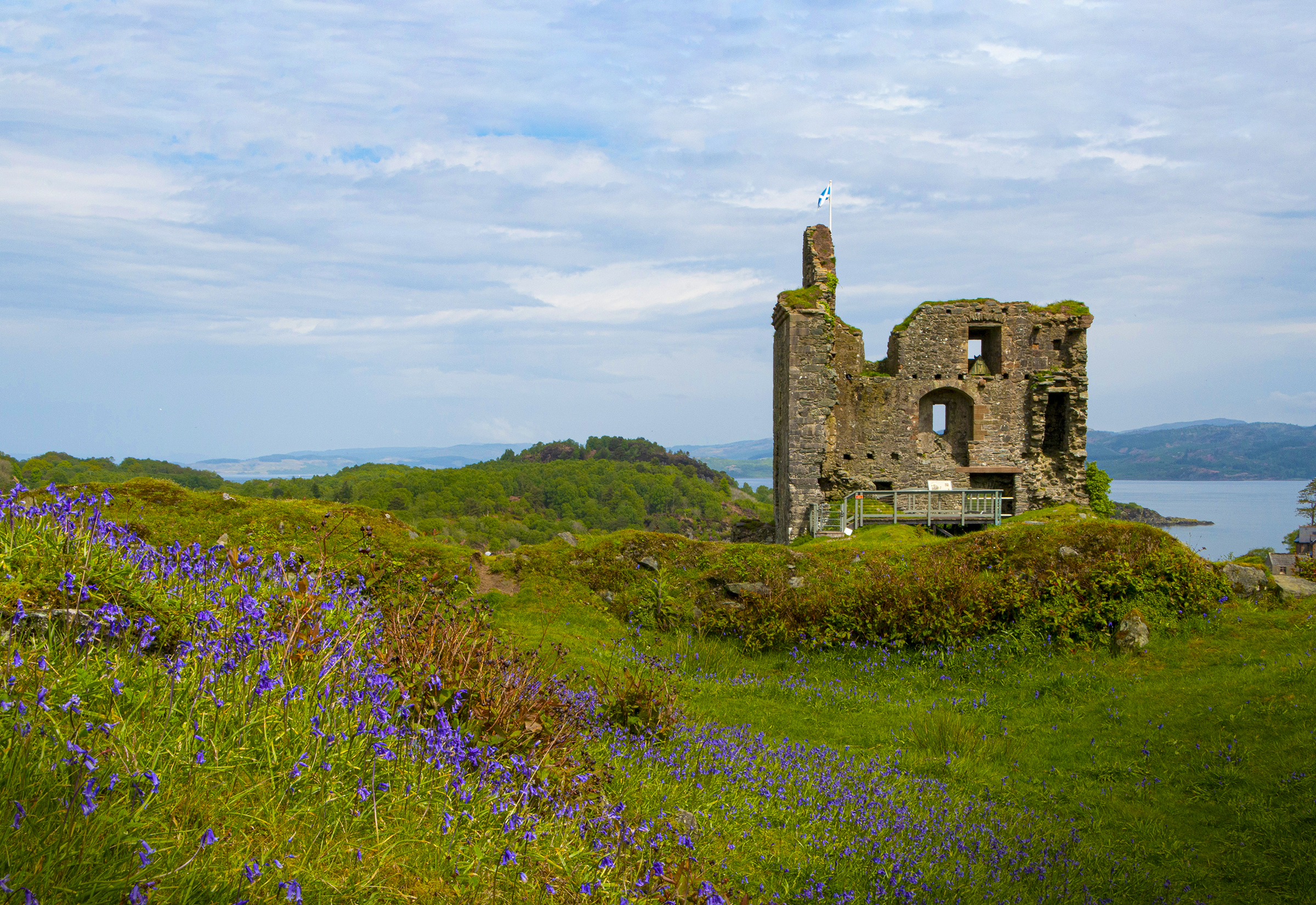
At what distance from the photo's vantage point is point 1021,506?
83.6ft

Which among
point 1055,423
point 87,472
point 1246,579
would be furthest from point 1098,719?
point 87,472

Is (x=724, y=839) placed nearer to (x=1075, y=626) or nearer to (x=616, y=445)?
(x=1075, y=626)

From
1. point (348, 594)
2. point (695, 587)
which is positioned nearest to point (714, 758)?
point (348, 594)

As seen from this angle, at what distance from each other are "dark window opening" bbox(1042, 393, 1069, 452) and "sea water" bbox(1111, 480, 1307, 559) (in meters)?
7.43

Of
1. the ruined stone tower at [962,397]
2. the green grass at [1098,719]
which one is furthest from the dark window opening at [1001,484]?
the green grass at [1098,719]

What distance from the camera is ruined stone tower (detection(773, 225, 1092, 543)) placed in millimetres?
24859

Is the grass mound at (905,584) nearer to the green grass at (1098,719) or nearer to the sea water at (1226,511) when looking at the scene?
the green grass at (1098,719)

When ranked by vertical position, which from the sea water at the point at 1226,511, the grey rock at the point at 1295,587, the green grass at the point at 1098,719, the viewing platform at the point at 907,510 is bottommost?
the sea water at the point at 1226,511

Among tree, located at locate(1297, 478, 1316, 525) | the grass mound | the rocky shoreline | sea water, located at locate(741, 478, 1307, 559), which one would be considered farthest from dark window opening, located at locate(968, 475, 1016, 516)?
tree, located at locate(1297, 478, 1316, 525)

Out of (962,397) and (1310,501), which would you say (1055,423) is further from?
(1310,501)

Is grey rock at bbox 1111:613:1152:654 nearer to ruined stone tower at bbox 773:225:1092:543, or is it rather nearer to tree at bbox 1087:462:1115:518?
ruined stone tower at bbox 773:225:1092:543

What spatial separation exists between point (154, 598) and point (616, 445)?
10017cm

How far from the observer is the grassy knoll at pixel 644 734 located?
10.9 feet

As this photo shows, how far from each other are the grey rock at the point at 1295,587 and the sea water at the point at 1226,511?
0.99m
